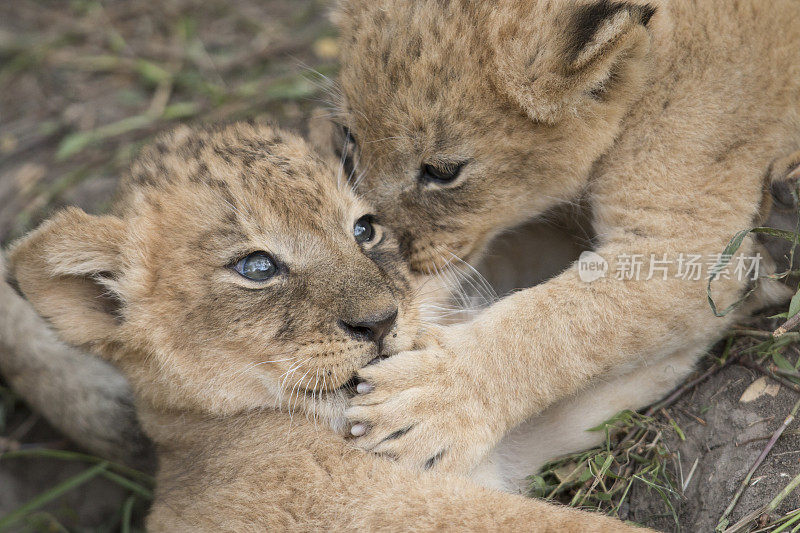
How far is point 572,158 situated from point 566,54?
459 millimetres

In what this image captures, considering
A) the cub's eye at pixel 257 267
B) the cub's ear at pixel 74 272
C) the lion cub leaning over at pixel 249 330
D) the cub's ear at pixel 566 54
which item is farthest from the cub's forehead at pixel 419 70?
the cub's ear at pixel 74 272

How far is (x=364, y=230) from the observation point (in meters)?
3.21

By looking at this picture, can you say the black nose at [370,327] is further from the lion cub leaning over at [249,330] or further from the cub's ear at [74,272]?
the cub's ear at [74,272]

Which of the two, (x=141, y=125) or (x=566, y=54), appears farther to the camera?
(x=141, y=125)

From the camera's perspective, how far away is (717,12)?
3264 mm

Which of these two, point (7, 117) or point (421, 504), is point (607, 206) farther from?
point (7, 117)

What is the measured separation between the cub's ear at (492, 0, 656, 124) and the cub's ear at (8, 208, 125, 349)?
1629 millimetres

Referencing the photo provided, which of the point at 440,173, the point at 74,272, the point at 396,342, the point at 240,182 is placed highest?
the point at 240,182

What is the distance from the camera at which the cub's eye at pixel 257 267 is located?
2.84 meters

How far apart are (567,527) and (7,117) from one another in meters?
5.38

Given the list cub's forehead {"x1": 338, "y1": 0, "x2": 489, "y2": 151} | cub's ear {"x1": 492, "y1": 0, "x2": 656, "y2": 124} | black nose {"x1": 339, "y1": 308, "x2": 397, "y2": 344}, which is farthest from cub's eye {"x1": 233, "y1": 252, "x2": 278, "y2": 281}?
cub's ear {"x1": 492, "y1": 0, "x2": 656, "y2": 124}

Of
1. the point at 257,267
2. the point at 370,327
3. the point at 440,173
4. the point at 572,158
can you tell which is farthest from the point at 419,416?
the point at 572,158

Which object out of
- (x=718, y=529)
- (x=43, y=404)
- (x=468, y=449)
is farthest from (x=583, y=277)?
(x=43, y=404)

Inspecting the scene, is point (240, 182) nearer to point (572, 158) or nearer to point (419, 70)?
point (419, 70)
